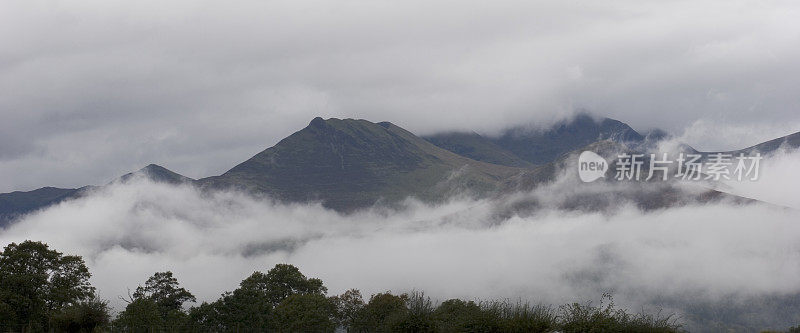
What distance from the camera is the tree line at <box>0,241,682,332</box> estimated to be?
101 ft

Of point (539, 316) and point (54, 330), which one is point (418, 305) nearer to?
point (539, 316)

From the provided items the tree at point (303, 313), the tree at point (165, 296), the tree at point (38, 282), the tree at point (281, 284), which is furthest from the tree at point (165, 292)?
the tree at point (38, 282)

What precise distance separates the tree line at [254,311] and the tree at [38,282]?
0.09 metres

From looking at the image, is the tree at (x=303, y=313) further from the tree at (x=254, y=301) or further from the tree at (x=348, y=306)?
the tree at (x=348, y=306)

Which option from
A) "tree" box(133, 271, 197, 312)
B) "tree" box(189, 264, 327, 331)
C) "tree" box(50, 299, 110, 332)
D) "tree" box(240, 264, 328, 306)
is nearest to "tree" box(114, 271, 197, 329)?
"tree" box(133, 271, 197, 312)

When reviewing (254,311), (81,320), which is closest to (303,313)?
(254,311)

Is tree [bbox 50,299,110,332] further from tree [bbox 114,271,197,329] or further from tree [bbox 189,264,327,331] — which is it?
tree [bbox 114,271,197,329]

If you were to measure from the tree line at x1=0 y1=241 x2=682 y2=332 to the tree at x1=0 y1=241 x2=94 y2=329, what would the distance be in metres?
0.09

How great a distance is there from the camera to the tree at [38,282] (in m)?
65.8

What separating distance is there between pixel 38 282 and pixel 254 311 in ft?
75.3

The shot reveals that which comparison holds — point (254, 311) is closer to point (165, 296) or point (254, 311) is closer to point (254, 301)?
point (254, 301)

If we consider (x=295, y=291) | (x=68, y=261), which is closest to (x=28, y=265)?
(x=68, y=261)

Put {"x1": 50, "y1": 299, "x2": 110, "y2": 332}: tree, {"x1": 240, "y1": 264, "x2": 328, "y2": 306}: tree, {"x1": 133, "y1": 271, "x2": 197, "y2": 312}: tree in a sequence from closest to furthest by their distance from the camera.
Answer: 1. {"x1": 50, "y1": 299, "x2": 110, "y2": 332}: tree
2. {"x1": 133, "y1": 271, "x2": 197, "y2": 312}: tree
3. {"x1": 240, "y1": 264, "x2": 328, "y2": 306}: tree

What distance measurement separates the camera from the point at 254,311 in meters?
83.3
